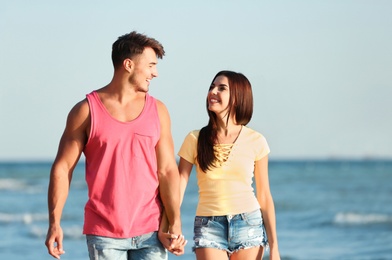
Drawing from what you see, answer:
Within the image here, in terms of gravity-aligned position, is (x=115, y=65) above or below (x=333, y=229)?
above

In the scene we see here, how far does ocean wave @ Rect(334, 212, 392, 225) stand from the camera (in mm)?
19686

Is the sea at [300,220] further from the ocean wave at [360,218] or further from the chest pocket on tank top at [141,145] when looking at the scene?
the chest pocket on tank top at [141,145]

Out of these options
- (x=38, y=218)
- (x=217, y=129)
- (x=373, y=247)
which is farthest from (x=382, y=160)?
(x=217, y=129)

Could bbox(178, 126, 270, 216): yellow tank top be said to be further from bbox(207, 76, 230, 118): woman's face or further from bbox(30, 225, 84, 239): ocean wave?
bbox(30, 225, 84, 239): ocean wave

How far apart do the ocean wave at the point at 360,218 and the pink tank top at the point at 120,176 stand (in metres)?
15.0

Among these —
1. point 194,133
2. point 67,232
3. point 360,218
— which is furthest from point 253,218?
point 360,218

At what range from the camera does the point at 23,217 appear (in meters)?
21.0

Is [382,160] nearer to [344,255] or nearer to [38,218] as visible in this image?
[38,218]

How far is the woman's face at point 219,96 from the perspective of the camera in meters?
5.36

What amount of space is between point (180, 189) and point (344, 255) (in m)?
8.90

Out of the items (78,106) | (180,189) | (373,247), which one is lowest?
(373,247)

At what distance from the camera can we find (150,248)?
15.5 ft

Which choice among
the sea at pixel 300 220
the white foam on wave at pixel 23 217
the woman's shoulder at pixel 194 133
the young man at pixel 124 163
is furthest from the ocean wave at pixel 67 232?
the young man at pixel 124 163

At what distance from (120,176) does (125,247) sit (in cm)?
35
